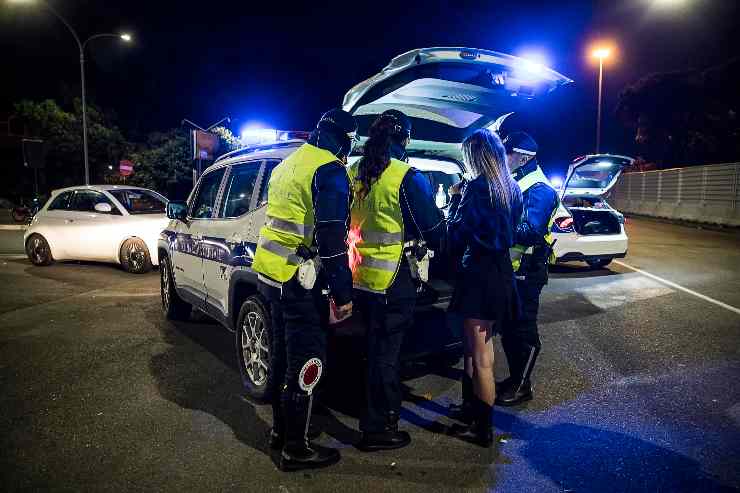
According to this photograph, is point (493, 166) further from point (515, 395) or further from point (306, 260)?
point (515, 395)

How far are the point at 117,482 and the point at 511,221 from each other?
268cm

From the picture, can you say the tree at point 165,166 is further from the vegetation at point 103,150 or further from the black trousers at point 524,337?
the black trousers at point 524,337

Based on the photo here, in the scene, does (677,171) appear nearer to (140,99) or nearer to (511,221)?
(511,221)

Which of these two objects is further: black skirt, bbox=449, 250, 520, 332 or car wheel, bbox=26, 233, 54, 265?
car wheel, bbox=26, 233, 54, 265

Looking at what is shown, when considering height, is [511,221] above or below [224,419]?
above

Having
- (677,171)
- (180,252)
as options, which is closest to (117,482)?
(180,252)

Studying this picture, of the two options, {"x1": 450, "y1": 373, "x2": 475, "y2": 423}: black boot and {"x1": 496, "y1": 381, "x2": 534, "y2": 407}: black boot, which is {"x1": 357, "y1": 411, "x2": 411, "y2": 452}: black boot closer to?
{"x1": 450, "y1": 373, "x2": 475, "y2": 423}: black boot

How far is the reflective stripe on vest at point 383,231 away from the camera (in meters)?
3.04

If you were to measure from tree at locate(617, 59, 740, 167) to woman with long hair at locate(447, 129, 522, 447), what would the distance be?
31.4 m

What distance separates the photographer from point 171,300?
6047 millimetres

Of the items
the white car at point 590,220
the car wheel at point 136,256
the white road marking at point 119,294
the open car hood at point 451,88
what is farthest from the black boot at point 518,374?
the car wheel at point 136,256

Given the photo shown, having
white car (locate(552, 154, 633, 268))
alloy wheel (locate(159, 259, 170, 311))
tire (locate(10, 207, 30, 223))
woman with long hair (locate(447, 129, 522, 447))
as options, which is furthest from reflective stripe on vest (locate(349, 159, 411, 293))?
tire (locate(10, 207, 30, 223))

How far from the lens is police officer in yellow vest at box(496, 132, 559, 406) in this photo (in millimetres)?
3689

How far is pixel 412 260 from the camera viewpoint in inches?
124
